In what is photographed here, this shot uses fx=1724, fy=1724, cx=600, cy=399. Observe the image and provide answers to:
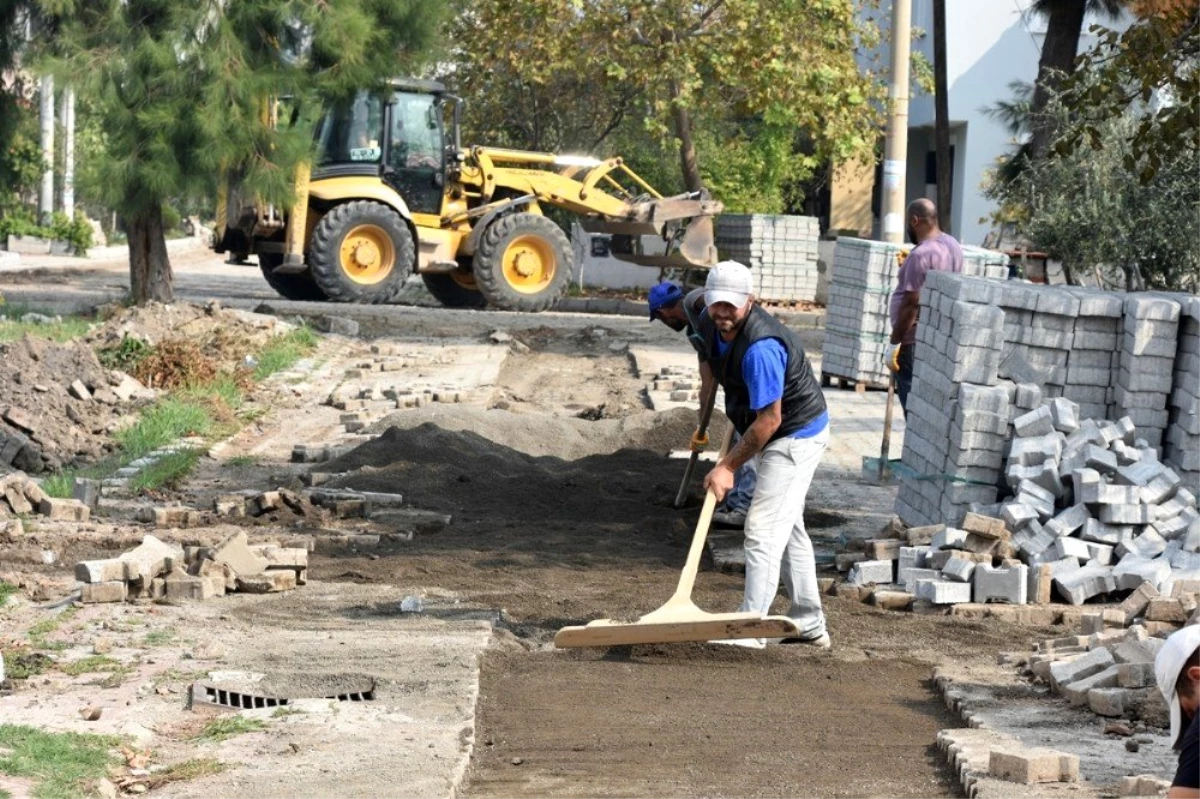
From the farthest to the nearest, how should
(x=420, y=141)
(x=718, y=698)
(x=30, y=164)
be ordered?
(x=30, y=164)
(x=420, y=141)
(x=718, y=698)

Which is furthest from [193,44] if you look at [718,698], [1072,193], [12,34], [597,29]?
[718,698]

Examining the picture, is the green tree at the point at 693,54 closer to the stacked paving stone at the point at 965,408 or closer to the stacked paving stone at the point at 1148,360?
the stacked paving stone at the point at 965,408

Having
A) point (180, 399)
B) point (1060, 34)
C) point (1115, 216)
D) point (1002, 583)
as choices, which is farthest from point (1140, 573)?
point (1060, 34)

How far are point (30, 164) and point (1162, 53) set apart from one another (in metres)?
29.6

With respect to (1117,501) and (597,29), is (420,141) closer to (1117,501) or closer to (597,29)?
(597,29)

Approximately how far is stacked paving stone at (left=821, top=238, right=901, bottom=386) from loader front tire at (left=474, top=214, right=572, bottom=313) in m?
7.91

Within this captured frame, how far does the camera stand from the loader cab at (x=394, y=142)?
2473cm

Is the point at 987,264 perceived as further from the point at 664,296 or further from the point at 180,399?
the point at 180,399

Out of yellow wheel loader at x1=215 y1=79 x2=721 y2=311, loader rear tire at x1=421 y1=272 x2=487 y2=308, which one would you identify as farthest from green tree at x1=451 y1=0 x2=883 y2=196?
loader rear tire at x1=421 y1=272 x2=487 y2=308

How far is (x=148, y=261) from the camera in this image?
21.3 m

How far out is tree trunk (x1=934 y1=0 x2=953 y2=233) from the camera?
86.2 ft

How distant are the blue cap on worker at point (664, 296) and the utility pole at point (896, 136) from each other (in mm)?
7620

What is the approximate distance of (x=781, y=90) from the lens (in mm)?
27984

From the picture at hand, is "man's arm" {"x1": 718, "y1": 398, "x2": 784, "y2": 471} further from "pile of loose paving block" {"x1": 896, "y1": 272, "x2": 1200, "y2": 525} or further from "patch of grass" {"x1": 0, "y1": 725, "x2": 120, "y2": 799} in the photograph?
"patch of grass" {"x1": 0, "y1": 725, "x2": 120, "y2": 799}
